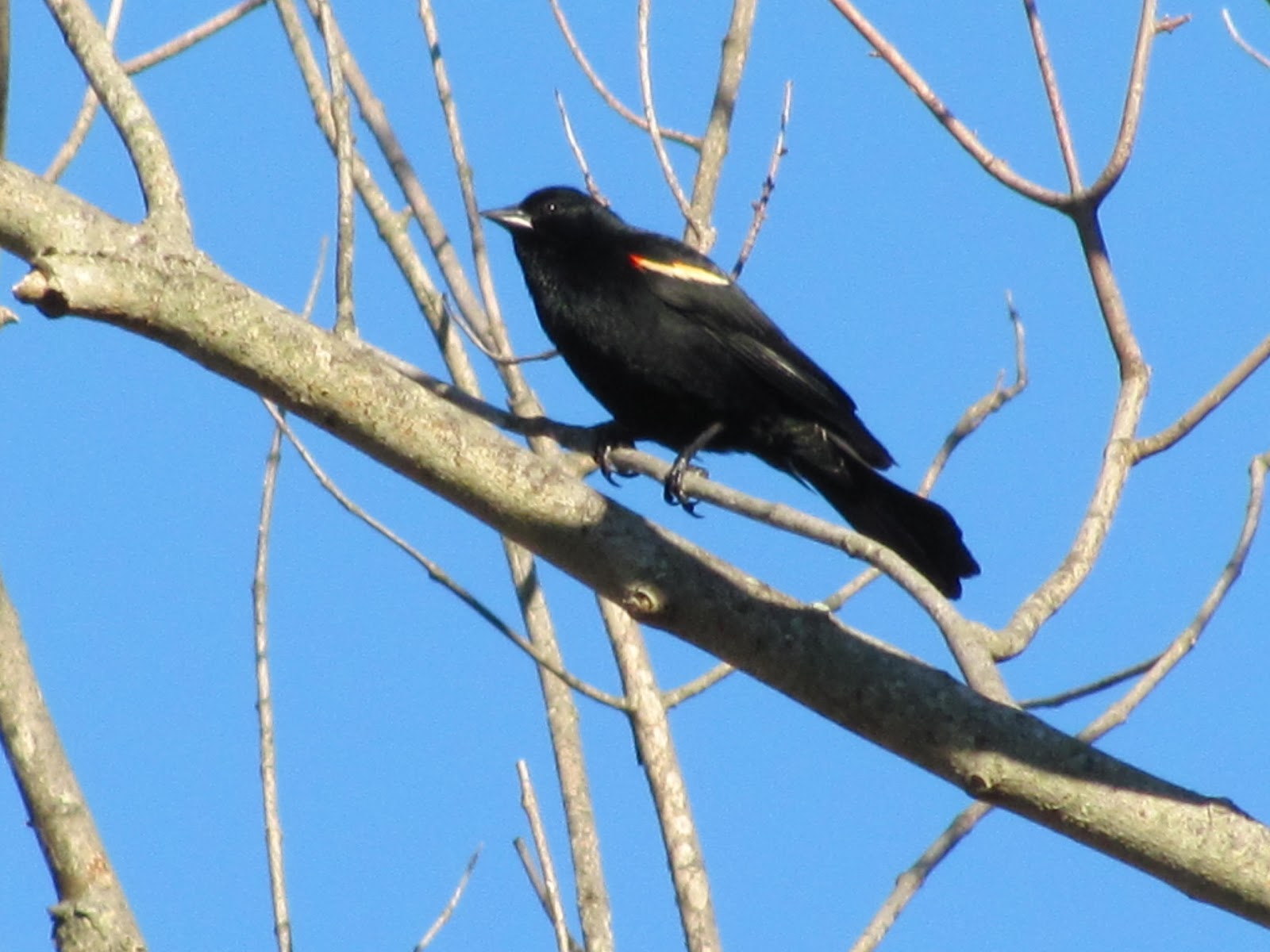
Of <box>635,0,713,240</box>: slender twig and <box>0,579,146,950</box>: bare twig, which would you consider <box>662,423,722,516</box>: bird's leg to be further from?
<box>0,579,146,950</box>: bare twig

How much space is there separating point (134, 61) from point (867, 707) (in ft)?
7.81

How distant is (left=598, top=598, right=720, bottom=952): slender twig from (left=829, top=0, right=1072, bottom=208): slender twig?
1163 millimetres

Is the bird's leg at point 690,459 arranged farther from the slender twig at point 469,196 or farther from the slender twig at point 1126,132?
the slender twig at point 1126,132

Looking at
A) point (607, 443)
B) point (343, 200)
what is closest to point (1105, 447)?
point (343, 200)

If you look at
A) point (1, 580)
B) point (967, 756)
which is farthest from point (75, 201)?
point (967, 756)

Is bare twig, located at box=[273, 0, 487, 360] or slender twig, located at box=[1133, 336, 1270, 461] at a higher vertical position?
bare twig, located at box=[273, 0, 487, 360]

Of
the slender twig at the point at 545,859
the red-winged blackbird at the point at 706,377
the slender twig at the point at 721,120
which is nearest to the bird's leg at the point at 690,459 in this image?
the red-winged blackbird at the point at 706,377

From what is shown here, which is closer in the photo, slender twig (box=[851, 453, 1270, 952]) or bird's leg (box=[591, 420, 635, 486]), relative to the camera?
slender twig (box=[851, 453, 1270, 952])

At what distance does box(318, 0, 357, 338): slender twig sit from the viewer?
8.86 ft

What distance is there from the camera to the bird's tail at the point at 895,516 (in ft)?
14.1

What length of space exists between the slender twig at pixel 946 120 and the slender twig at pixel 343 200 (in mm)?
867

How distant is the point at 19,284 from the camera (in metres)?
2.16

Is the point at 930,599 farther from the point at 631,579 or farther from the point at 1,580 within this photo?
the point at 1,580

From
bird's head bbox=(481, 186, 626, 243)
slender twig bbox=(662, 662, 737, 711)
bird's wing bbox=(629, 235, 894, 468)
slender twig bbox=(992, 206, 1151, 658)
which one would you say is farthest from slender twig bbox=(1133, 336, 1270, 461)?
bird's head bbox=(481, 186, 626, 243)
